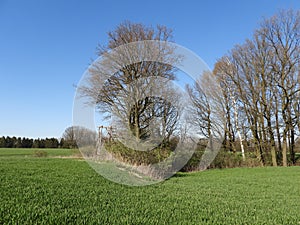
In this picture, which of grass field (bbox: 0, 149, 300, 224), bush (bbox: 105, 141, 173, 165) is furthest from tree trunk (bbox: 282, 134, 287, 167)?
grass field (bbox: 0, 149, 300, 224)

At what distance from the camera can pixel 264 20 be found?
21172 mm

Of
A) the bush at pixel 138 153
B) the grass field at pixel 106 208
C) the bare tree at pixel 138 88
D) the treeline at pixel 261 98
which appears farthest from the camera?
the treeline at pixel 261 98

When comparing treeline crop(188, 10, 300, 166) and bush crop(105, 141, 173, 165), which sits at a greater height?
treeline crop(188, 10, 300, 166)

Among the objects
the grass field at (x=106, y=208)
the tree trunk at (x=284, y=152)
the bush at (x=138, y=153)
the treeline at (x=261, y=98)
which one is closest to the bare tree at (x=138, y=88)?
the bush at (x=138, y=153)

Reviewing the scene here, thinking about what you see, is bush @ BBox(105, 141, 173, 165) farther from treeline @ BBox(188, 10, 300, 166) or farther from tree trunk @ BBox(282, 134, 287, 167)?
tree trunk @ BBox(282, 134, 287, 167)

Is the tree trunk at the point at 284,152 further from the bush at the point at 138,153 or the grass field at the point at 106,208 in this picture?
the grass field at the point at 106,208

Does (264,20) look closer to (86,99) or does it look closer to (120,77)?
(120,77)

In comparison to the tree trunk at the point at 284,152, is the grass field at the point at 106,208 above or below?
below

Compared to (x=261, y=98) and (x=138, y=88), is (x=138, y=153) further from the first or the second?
(x=261, y=98)

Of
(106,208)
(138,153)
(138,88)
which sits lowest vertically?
(106,208)

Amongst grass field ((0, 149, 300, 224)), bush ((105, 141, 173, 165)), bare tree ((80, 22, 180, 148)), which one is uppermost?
bare tree ((80, 22, 180, 148))

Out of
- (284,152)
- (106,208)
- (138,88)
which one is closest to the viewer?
(106,208)

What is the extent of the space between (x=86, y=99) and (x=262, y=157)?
59.0 feet

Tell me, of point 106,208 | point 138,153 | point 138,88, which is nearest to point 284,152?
point 138,153
